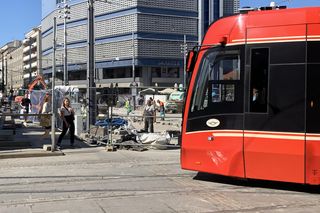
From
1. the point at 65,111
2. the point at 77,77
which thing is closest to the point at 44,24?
the point at 77,77

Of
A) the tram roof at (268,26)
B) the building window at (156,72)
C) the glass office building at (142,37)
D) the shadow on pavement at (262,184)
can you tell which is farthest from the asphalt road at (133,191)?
the building window at (156,72)

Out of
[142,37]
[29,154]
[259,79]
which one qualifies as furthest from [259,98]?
[142,37]

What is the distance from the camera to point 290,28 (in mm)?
9234

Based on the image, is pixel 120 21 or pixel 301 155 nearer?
pixel 301 155

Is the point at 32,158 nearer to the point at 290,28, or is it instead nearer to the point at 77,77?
the point at 290,28

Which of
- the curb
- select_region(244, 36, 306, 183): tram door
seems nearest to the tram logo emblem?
select_region(244, 36, 306, 183): tram door

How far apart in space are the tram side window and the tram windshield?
1.04ft

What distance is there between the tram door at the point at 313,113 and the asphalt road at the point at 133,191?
20.3 inches

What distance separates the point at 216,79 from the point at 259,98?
0.95m

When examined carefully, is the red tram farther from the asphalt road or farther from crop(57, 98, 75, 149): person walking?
crop(57, 98, 75, 149): person walking

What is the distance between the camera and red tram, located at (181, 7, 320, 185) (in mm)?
9031

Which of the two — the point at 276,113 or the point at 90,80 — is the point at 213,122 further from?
the point at 90,80

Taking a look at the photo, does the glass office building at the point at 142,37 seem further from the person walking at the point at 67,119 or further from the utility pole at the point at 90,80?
the person walking at the point at 67,119

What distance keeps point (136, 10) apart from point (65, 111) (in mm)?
71627
